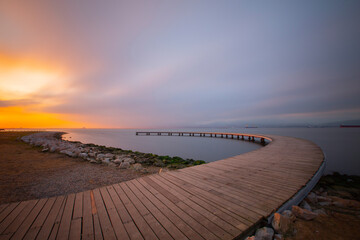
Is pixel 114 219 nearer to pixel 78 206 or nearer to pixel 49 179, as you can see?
pixel 78 206

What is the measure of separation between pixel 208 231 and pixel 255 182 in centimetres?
249

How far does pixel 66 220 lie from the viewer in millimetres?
2326

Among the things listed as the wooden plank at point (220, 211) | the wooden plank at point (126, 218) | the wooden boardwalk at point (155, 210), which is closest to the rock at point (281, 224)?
the wooden boardwalk at point (155, 210)

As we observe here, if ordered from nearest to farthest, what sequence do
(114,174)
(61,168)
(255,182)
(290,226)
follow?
1. (290,226)
2. (255,182)
3. (114,174)
4. (61,168)

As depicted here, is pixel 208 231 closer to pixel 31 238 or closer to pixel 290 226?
pixel 290 226

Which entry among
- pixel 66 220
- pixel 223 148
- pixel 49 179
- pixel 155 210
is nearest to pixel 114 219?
pixel 155 210

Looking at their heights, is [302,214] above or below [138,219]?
below

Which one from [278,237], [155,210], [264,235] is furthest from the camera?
[155,210]

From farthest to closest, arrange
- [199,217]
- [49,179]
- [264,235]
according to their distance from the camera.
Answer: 1. [49,179]
2. [199,217]
3. [264,235]

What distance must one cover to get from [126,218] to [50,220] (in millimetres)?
1261

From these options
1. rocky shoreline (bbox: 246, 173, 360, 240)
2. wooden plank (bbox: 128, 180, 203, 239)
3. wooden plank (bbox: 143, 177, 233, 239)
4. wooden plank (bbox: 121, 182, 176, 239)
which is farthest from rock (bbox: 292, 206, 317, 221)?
wooden plank (bbox: 121, 182, 176, 239)

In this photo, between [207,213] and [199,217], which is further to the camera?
[207,213]

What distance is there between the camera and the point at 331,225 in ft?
9.23

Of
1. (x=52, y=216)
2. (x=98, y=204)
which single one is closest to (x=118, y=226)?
(x=98, y=204)
